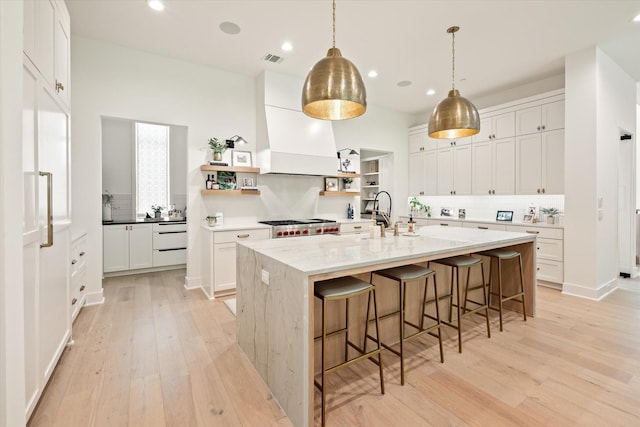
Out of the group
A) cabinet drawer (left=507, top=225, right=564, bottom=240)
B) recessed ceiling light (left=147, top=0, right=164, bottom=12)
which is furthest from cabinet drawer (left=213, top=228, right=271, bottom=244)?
cabinet drawer (left=507, top=225, right=564, bottom=240)

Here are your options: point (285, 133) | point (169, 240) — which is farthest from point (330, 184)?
point (169, 240)

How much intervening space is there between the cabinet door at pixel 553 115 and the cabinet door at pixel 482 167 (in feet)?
2.61

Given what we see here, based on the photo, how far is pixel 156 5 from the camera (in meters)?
2.91

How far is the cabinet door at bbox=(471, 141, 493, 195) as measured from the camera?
198 inches

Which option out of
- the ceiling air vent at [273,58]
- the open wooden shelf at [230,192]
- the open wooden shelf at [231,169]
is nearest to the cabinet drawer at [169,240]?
the open wooden shelf at [230,192]

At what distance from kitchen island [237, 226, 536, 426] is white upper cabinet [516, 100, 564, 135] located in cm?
270

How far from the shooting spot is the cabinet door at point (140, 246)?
488 cm

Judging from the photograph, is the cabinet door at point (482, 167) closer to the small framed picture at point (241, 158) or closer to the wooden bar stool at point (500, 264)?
the wooden bar stool at point (500, 264)

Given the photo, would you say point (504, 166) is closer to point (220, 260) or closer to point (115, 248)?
point (220, 260)

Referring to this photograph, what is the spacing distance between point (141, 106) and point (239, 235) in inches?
80.8

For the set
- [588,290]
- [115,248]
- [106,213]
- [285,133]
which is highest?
[285,133]

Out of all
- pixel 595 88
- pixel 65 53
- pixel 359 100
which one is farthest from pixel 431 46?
pixel 65 53

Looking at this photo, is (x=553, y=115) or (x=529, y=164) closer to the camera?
(x=553, y=115)

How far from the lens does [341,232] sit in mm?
4840
